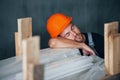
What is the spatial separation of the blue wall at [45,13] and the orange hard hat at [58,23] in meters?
0.60

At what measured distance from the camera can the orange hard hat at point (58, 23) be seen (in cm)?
163

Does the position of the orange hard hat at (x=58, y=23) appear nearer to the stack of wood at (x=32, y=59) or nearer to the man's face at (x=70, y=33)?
the man's face at (x=70, y=33)

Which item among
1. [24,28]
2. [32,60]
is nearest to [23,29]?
[24,28]

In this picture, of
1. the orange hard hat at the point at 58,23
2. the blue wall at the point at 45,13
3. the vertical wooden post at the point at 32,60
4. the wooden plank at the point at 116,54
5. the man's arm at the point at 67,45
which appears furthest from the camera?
the blue wall at the point at 45,13

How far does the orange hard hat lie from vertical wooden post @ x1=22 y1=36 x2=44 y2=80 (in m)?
0.83

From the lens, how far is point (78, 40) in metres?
1.71

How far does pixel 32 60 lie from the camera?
810 millimetres

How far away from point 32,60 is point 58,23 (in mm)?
839

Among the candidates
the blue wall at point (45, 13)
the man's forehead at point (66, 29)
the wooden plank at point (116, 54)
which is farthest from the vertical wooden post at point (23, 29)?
the blue wall at point (45, 13)

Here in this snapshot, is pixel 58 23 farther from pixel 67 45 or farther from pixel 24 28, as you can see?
pixel 24 28

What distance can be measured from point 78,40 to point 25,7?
726 mm

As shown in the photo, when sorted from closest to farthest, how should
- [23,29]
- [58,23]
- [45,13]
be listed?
[23,29] → [58,23] → [45,13]

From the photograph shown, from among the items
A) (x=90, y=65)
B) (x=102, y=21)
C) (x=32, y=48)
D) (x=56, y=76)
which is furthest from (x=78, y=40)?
(x=102, y=21)

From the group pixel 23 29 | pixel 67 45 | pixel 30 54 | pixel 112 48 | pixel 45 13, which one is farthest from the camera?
pixel 45 13
